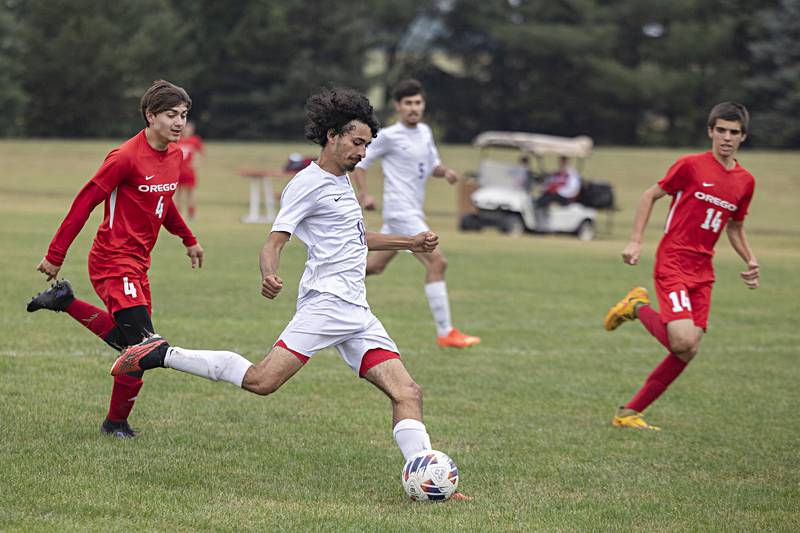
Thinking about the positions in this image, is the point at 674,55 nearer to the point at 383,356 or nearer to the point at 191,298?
the point at 191,298

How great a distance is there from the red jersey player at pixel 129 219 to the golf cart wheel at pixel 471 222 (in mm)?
21897

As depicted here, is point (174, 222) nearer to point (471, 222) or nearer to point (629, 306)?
point (629, 306)

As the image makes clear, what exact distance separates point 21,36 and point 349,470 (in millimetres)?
55116

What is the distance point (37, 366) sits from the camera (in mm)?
8648

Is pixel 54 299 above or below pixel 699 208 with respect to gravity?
below

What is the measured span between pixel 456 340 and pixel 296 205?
5.45m

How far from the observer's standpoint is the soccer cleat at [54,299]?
6789 mm

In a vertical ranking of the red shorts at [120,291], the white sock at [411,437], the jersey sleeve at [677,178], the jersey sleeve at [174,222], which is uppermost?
the jersey sleeve at [677,178]

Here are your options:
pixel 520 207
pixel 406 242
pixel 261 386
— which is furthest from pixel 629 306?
pixel 520 207

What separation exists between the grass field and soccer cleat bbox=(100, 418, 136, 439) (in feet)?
0.28

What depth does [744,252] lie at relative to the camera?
7898mm

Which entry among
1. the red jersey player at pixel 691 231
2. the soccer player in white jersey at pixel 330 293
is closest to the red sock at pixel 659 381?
the red jersey player at pixel 691 231

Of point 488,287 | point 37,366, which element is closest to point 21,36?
point 488,287

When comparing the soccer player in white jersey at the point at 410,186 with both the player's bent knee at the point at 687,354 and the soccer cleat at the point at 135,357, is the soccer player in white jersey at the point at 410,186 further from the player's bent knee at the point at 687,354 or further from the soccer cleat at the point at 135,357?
the soccer cleat at the point at 135,357
